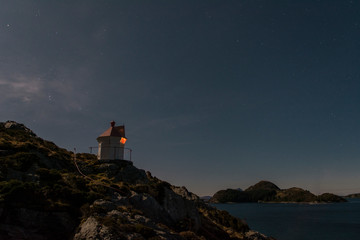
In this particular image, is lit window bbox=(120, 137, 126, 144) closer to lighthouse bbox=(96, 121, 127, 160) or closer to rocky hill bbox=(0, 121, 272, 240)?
lighthouse bbox=(96, 121, 127, 160)

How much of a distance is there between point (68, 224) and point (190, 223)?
51.0ft

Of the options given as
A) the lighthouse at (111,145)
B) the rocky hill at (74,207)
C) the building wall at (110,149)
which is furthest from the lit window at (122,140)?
the rocky hill at (74,207)

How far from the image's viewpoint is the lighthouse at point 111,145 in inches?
1656

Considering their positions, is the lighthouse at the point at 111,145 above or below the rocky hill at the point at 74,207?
above

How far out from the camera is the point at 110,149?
139 feet

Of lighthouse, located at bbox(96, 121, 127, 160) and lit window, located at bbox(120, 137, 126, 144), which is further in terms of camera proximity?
lit window, located at bbox(120, 137, 126, 144)

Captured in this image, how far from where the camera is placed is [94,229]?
17.0 m

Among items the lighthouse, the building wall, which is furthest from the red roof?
the building wall

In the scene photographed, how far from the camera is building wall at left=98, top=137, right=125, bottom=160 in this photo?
42.0 m

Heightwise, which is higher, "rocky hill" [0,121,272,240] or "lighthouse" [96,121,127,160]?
"lighthouse" [96,121,127,160]

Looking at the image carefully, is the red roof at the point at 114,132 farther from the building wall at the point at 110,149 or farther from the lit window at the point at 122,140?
the lit window at the point at 122,140

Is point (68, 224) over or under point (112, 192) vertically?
under

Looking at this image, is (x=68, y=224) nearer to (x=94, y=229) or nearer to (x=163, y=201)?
(x=94, y=229)

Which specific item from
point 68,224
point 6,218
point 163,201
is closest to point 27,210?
point 6,218
